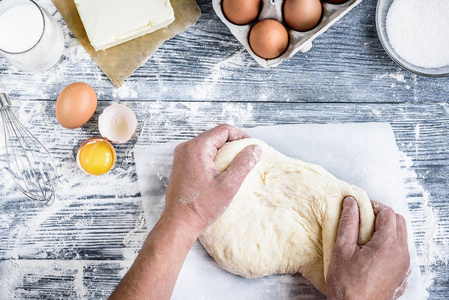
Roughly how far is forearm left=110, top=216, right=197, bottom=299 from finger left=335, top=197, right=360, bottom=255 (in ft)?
1.28

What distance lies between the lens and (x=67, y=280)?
1196mm

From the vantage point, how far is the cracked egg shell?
3.86ft

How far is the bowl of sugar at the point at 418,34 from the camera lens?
47.1 inches

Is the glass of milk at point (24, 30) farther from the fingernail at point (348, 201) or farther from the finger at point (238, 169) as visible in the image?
the fingernail at point (348, 201)

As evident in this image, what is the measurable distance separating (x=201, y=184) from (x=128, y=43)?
577 millimetres

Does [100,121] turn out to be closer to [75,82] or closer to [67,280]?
[75,82]

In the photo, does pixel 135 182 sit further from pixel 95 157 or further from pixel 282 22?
pixel 282 22

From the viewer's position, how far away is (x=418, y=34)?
1.20 meters

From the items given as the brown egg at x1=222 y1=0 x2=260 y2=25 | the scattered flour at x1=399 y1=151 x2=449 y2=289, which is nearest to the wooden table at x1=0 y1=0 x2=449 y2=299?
the scattered flour at x1=399 y1=151 x2=449 y2=289

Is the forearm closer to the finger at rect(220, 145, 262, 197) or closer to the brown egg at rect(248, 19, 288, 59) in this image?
the finger at rect(220, 145, 262, 197)

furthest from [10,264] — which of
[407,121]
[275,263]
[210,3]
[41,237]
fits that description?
[407,121]

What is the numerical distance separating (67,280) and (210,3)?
40.0 inches

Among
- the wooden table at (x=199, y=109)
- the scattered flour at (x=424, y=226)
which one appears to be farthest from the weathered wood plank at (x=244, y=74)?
the scattered flour at (x=424, y=226)

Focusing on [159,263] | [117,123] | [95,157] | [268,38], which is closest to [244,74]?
[268,38]
